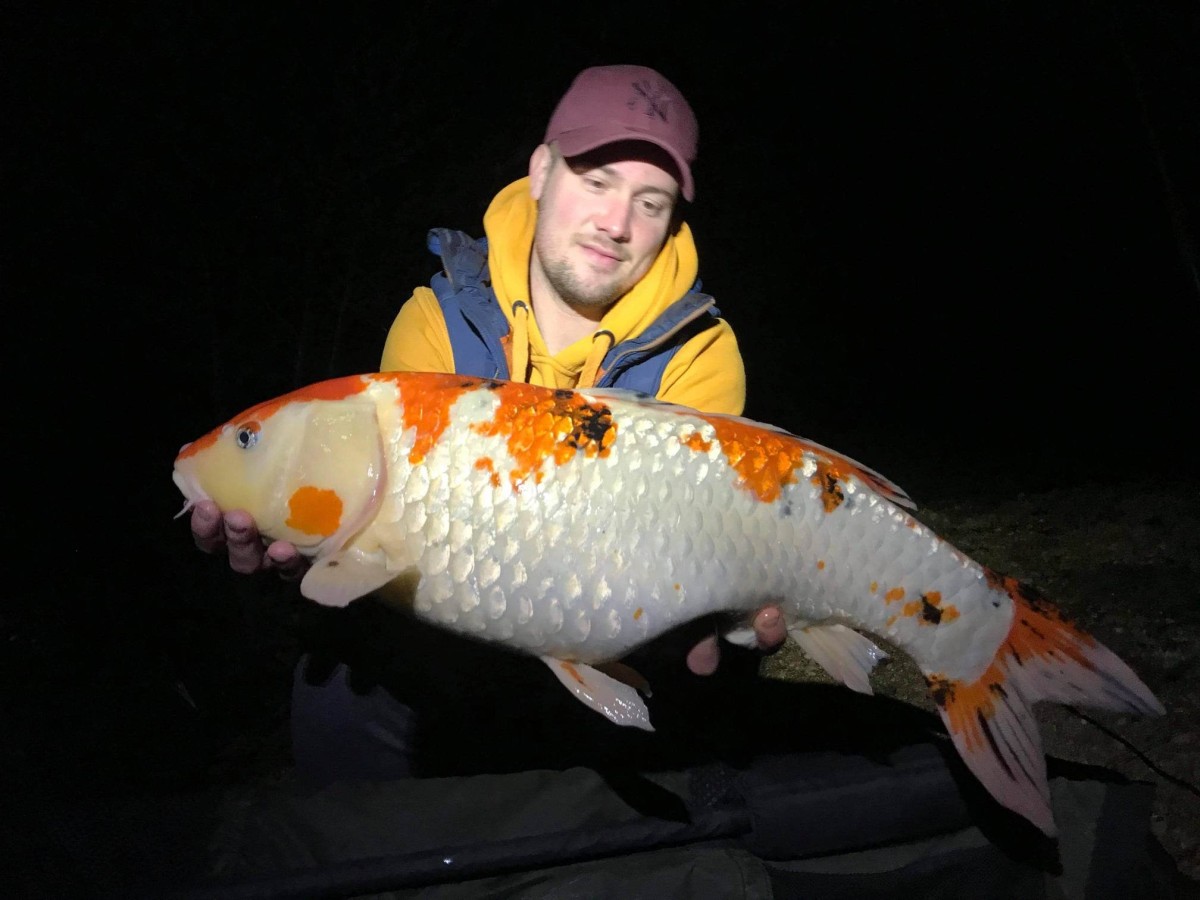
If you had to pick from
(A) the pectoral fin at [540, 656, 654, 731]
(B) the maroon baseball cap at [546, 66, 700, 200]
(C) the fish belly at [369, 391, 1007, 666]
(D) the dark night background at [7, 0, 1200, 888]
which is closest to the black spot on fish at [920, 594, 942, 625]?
(C) the fish belly at [369, 391, 1007, 666]

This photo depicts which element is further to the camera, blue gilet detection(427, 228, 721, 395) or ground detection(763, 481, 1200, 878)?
ground detection(763, 481, 1200, 878)

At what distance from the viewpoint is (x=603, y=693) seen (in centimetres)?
106

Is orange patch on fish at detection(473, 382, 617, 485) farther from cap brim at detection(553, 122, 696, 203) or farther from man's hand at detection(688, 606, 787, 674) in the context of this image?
cap brim at detection(553, 122, 696, 203)

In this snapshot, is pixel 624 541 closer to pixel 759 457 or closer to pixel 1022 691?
pixel 759 457

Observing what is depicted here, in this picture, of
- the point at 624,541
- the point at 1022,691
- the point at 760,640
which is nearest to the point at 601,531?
the point at 624,541

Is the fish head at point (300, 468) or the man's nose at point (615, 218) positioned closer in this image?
the fish head at point (300, 468)

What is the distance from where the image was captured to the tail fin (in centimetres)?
113

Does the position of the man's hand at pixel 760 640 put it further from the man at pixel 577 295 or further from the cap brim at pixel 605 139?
the cap brim at pixel 605 139

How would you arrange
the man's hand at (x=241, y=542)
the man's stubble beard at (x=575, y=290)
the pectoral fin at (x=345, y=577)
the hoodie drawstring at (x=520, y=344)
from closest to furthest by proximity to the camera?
the pectoral fin at (x=345, y=577) < the man's hand at (x=241, y=542) < the hoodie drawstring at (x=520, y=344) < the man's stubble beard at (x=575, y=290)

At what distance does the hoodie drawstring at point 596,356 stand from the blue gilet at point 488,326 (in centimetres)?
1

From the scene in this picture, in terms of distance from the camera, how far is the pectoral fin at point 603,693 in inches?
40.9

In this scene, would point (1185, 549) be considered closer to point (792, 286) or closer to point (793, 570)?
point (793, 570)

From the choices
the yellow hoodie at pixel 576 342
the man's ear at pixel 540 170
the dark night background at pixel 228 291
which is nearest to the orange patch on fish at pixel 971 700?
the yellow hoodie at pixel 576 342

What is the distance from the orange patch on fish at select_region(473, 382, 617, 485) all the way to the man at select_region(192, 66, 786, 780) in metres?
0.59
